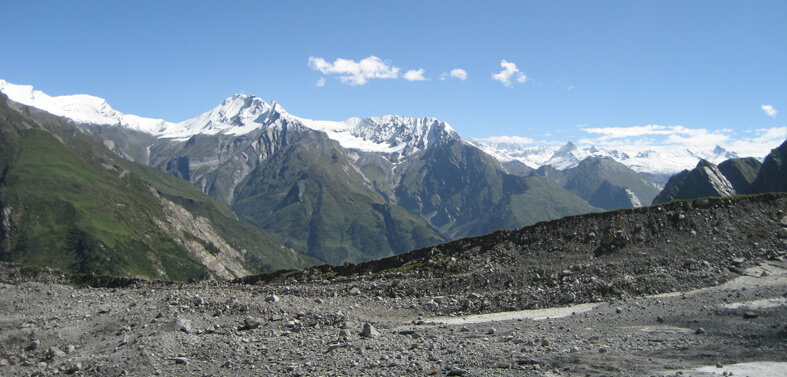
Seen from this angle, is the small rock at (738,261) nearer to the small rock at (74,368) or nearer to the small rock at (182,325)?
the small rock at (182,325)

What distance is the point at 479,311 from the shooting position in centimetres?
3131

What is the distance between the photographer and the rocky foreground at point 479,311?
20.0m

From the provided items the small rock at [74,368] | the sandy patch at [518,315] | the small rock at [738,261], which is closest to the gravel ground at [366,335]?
the small rock at [74,368]

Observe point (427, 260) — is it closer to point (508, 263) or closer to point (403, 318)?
point (508, 263)

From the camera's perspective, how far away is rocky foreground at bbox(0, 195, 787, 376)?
20.0 metres

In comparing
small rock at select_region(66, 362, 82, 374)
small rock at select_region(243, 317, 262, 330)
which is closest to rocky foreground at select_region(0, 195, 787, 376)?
small rock at select_region(66, 362, 82, 374)

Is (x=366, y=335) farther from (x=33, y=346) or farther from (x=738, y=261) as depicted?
(x=738, y=261)

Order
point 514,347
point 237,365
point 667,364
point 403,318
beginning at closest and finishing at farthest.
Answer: point 667,364 → point 237,365 → point 514,347 → point 403,318

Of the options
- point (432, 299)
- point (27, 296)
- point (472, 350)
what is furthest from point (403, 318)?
point (27, 296)

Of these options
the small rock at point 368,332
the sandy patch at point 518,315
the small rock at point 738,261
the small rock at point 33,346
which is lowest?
the small rock at point 33,346

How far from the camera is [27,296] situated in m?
30.9

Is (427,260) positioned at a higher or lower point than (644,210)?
lower

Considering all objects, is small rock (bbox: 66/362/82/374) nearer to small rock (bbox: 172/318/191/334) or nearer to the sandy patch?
small rock (bbox: 172/318/191/334)

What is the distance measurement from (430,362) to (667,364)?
8.68 metres
